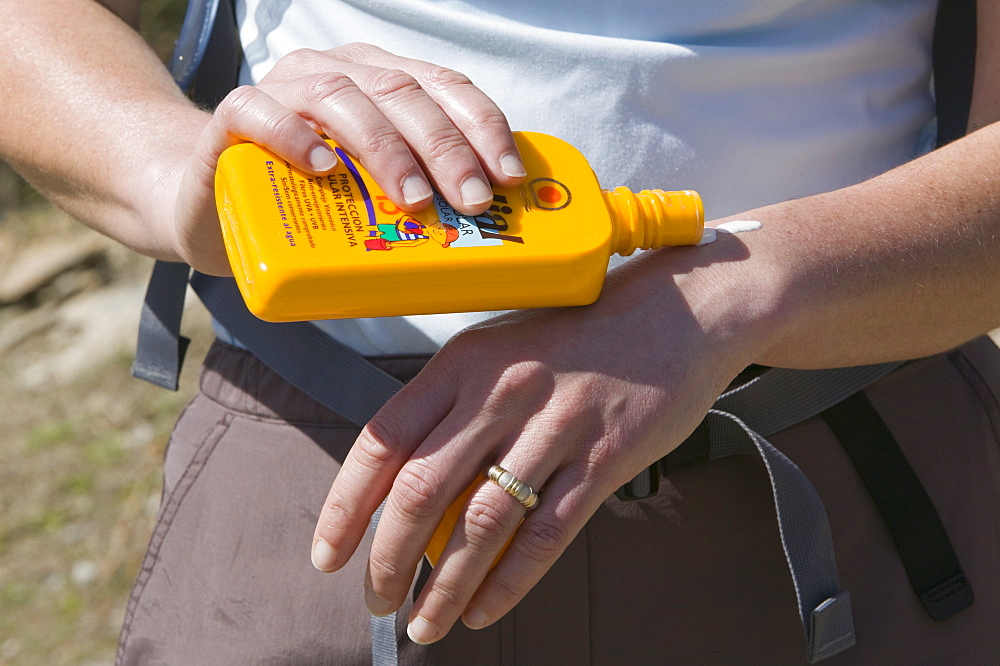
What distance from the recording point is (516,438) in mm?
718

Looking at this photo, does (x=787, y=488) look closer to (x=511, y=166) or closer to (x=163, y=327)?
(x=511, y=166)

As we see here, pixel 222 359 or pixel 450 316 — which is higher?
pixel 450 316

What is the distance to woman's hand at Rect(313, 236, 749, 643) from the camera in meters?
Answer: 0.71

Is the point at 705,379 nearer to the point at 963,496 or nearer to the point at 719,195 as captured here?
the point at 719,195

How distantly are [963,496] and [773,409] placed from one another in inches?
11.9

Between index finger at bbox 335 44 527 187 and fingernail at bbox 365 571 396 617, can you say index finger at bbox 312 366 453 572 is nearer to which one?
fingernail at bbox 365 571 396 617

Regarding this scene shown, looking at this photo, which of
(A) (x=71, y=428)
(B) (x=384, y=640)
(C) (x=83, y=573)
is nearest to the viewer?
(B) (x=384, y=640)

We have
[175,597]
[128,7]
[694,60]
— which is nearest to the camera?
[694,60]

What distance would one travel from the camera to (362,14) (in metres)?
1.06

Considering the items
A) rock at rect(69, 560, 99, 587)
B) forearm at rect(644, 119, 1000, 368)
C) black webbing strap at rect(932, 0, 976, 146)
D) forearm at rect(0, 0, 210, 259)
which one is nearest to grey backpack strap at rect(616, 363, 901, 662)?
forearm at rect(644, 119, 1000, 368)

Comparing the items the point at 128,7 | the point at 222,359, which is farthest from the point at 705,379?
the point at 128,7

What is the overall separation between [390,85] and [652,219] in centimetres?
27

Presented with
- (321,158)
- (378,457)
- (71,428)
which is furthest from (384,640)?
Result: (71,428)

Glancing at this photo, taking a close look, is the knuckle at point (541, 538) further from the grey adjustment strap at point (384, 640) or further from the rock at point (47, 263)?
the rock at point (47, 263)
